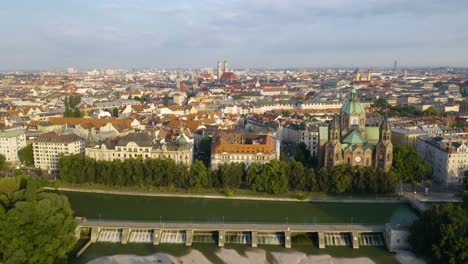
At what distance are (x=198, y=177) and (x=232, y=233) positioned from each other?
10741mm

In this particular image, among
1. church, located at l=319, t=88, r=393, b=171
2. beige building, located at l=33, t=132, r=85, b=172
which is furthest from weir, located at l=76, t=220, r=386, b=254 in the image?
beige building, located at l=33, t=132, r=85, b=172

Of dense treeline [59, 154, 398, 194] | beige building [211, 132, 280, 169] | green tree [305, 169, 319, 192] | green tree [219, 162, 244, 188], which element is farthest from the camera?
beige building [211, 132, 280, 169]

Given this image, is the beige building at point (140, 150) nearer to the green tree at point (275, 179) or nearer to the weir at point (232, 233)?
the green tree at point (275, 179)

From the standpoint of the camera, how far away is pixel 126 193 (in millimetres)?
44969

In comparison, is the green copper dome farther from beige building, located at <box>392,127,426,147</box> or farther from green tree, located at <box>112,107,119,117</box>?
green tree, located at <box>112,107,119,117</box>

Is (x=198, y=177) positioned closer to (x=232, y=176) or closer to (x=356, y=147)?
(x=232, y=176)

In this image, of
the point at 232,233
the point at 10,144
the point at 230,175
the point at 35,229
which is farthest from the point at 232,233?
the point at 10,144

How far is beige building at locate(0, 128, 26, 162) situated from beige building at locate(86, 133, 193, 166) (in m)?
12.5

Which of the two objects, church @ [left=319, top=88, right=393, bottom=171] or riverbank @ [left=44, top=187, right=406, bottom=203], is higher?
church @ [left=319, top=88, right=393, bottom=171]

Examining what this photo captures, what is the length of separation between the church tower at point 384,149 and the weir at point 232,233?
13421mm

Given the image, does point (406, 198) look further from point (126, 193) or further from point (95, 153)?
point (95, 153)

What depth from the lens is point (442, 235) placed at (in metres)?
29.1

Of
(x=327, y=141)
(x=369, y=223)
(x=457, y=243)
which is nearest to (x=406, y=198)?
(x=369, y=223)

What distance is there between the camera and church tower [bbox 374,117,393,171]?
153 ft
